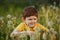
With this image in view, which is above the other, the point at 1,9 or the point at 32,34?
the point at 1,9

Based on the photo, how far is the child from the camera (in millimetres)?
2086

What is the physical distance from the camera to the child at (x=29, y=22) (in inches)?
82.1

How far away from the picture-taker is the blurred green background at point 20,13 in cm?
209

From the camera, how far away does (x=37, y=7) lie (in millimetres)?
2125

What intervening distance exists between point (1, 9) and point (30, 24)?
1.01 feet

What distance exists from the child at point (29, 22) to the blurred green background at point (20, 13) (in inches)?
1.3

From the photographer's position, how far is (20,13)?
2.10m

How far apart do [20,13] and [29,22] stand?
0.12 m

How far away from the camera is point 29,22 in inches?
82.8

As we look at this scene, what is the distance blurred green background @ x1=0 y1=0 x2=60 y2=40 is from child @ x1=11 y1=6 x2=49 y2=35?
34mm

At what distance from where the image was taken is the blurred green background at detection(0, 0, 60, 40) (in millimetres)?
2090

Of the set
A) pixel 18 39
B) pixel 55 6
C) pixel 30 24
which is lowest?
pixel 18 39

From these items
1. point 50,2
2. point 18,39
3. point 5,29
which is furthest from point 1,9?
point 50,2

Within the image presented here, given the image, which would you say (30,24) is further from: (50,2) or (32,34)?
(50,2)
